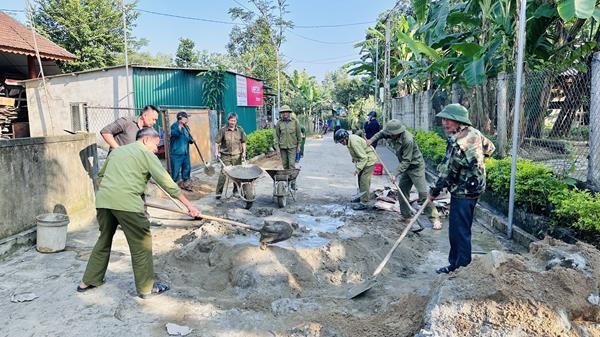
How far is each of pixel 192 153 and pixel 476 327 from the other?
10.9m

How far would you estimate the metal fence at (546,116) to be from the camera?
6.38m

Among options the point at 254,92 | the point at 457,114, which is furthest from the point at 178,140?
the point at 254,92

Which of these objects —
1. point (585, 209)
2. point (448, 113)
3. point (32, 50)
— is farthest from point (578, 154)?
point (32, 50)

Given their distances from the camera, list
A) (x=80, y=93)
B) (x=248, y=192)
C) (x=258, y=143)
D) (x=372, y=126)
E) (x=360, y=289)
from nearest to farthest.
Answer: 1. (x=360, y=289)
2. (x=248, y=192)
3. (x=372, y=126)
4. (x=80, y=93)
5. (x=258, y=143)

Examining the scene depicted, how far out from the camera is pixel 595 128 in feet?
18.7

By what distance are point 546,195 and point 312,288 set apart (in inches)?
134

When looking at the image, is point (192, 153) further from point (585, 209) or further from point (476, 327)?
point (476, 327)

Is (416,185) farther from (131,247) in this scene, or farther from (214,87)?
(214,87)

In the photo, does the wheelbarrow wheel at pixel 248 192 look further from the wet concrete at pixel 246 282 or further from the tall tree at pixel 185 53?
the tall tree at pixel 185 53

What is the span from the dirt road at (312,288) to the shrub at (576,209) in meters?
0.88

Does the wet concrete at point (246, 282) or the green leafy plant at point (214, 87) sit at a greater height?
the green leafy plant at point (214, 87)

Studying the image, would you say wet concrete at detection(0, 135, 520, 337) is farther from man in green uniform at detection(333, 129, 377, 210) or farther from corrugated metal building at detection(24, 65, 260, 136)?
corrugated metal building at detection(24, 65, 260, 136)

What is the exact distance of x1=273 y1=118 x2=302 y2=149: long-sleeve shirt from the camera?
990 cm

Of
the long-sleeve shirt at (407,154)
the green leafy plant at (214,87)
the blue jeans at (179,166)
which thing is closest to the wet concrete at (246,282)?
the long-sleeve shirt at (407,154)
